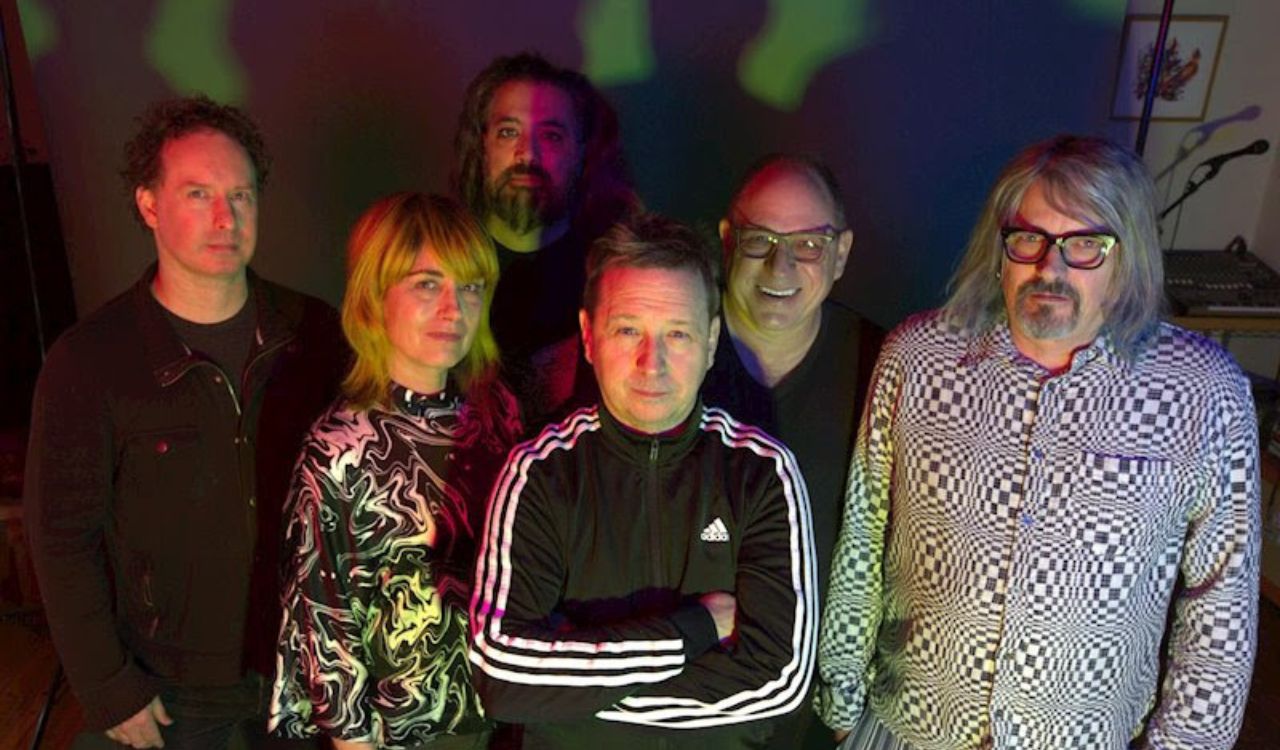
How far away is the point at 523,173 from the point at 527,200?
7 cm

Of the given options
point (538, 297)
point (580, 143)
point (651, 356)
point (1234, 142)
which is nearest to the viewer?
point (651, 356)

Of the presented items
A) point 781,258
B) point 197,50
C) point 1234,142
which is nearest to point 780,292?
point 781,258

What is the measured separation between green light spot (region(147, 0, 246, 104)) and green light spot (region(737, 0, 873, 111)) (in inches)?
60.7

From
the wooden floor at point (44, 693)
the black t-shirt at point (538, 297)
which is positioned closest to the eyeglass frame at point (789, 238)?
the black t-shirt at point (538, 297)

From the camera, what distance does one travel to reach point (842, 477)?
189 centimetres

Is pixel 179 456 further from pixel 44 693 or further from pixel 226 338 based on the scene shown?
pixel 44 693

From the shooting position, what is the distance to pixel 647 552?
58.6 inches

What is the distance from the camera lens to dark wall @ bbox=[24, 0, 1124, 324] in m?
2.86

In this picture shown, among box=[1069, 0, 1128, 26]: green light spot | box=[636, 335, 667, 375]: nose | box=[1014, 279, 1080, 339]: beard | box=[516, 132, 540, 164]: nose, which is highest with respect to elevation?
box=[1069, 0, 1128, 26]: green light spot

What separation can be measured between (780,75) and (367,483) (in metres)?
1.97

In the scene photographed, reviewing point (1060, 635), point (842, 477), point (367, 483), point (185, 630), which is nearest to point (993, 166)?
point (842, 477)

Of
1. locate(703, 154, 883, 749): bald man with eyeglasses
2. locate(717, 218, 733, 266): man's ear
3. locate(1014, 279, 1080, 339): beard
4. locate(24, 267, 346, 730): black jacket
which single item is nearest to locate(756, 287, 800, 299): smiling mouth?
locate(703, 154, 883, 749): bald man with eyeglasses

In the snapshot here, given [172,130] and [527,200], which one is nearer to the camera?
[172,130]

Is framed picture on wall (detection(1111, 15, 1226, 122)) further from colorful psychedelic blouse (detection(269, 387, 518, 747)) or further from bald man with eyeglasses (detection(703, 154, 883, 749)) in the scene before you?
colorful psychedelic blouse (detection(269, 387, 518, 747))
